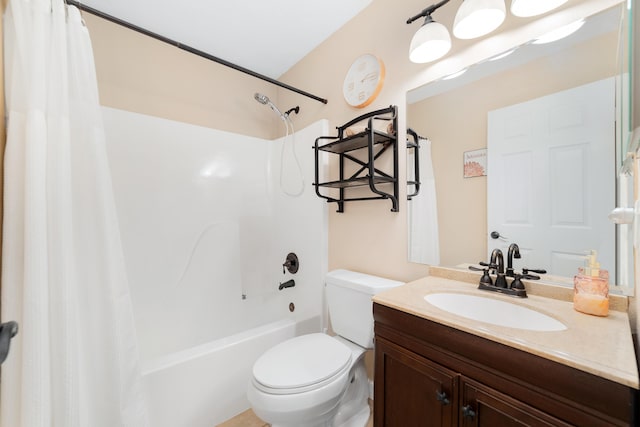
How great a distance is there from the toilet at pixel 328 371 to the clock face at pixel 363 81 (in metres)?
1.07

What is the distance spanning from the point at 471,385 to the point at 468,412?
0.23 feet

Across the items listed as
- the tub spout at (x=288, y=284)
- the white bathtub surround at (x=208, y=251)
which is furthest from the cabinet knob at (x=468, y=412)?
the tub spout at (x=288, y=284)

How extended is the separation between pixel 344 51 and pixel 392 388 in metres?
1.91

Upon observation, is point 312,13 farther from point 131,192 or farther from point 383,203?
point 131,192

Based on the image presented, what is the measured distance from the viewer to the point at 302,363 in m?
1.14

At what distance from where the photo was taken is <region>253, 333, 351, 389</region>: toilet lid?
3.35ft

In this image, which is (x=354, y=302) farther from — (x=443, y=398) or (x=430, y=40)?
(x=430, y=40)

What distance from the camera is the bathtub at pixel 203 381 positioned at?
1.20 metres

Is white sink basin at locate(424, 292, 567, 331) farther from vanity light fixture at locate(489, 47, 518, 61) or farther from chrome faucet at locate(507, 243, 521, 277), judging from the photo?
vanity light fixture at locate(489, 47, 518, 61)

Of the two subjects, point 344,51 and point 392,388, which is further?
point 344,51

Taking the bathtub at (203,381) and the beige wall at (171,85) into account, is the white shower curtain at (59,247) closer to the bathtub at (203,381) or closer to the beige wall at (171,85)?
the bathtub at (203,381)

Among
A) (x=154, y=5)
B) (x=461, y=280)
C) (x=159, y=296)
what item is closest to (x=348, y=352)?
(x=461, y=280)

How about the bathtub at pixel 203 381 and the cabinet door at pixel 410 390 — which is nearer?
the cabinet door at pixel 410 390

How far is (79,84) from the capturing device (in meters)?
0.91
